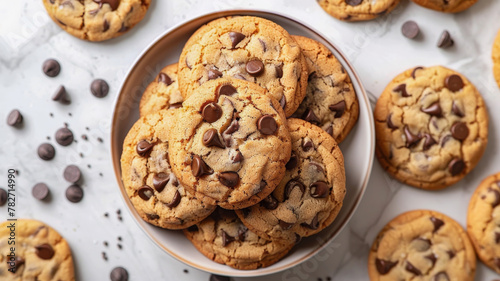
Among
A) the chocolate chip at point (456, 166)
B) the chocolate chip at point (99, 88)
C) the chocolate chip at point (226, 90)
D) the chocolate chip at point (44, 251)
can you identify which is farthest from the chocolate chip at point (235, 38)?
the chocolate chip at point (44, 251)

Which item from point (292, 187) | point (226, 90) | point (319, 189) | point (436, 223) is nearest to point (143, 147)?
point (226, 90)

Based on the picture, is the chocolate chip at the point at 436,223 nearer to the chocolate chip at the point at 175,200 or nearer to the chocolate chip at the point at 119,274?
the chocolate chip at the point at 175,200

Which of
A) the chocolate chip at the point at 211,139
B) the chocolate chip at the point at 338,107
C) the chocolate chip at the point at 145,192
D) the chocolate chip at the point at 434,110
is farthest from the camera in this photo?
the chocolate chip at the point at 434,110

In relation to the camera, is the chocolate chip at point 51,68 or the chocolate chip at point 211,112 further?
the chocolate chip at point 51,68

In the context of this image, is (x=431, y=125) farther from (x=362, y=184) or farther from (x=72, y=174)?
(x=72, y=174)

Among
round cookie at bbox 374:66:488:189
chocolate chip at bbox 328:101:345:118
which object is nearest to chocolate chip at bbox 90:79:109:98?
chocolate chip at bbox 328:101:345:118

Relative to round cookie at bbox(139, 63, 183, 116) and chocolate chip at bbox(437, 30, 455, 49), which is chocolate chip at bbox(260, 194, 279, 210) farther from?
chocolate chip at bbox(437, 30, 455, 49)
